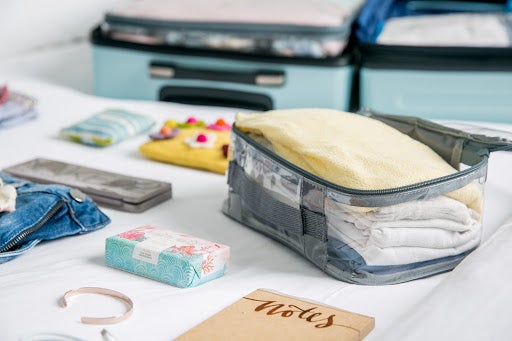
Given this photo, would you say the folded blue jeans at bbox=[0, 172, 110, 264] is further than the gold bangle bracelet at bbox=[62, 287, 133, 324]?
Yes

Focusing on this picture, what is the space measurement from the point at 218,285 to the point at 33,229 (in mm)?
283

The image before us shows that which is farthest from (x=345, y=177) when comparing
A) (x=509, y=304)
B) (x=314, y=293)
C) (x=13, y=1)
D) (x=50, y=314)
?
(x=13, y=1)

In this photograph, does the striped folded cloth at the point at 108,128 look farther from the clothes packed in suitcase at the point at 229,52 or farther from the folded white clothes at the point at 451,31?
the folded white clothes at the point at 451,31

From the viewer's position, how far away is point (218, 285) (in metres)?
1.05

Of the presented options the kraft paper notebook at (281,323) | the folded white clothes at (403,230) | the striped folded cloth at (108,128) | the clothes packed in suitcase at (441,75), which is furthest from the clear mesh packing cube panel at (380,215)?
the clothes packed in suitcase at (441,75)

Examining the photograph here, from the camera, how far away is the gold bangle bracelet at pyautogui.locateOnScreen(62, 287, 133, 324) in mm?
937

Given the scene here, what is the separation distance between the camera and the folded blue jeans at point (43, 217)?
113 centimetres

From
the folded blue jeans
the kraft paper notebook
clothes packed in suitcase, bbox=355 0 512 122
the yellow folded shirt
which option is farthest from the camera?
clothes packed in suitcase, bbox=355 0 512 122

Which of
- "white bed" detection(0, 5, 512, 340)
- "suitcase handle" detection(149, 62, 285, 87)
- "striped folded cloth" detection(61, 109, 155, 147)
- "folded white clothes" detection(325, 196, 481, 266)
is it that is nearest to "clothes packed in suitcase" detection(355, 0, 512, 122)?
"suitcase handle" detection(149, 62, 285, 87)

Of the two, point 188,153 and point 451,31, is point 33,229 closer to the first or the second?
point 188,153

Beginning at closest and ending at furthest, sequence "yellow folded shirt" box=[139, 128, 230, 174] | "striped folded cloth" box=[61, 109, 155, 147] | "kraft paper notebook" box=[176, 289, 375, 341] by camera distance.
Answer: "kraft paper notebook" box=[176, 289, 375, 341], "yellow folded shirt" box=[139, 128, 230, 174], "striped folded cloth" box=[61, 109, 155, 147]

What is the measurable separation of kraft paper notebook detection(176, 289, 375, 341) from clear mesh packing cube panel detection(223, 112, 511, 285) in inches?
4.3

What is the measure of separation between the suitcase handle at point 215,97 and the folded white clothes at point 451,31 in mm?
294

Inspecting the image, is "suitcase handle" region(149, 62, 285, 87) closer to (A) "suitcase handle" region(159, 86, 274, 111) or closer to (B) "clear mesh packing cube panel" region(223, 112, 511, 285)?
(A) "suitcase handle" region(159, 86, 274, 111)
